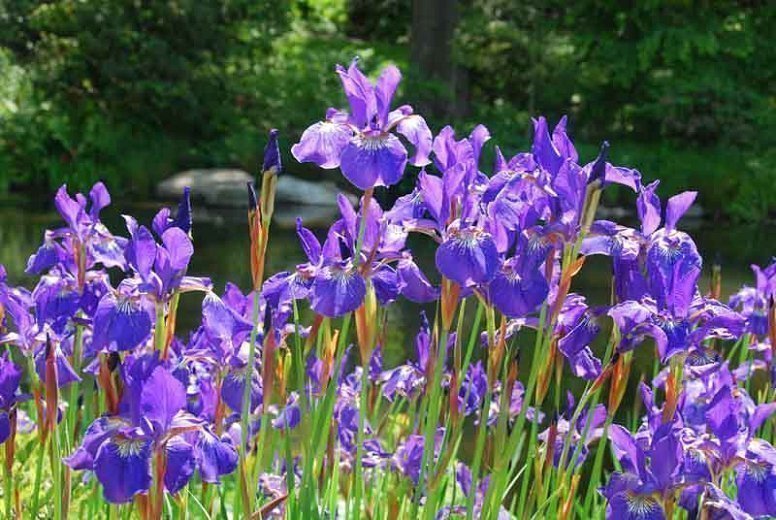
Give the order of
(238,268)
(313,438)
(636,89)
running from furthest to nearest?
1. (636,89)
2. (238,268)
3. (313,438)

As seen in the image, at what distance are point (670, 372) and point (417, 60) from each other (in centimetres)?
1574

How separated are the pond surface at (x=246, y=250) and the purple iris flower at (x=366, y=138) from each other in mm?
4880

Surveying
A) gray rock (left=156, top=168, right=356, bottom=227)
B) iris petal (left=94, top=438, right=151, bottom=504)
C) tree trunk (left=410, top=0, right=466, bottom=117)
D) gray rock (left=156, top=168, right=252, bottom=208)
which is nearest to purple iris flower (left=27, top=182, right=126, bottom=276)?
iris petal (left=94, top=438, right=151, bottom=504)

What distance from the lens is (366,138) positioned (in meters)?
1.68

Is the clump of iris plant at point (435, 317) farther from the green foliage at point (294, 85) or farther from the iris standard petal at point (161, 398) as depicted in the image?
the green foliage at point (294, 85)

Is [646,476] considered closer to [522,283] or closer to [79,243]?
[522,283]

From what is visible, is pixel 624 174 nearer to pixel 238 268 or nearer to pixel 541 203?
pixel 541 203

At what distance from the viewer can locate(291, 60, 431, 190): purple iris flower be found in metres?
1.65

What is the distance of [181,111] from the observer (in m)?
16.6

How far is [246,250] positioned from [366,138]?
906 cm

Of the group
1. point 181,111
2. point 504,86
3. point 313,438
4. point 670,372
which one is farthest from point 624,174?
point 504,86

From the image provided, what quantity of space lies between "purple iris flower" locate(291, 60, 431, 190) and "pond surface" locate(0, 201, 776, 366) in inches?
192

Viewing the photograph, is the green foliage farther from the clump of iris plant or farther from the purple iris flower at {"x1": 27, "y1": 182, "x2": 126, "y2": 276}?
the clump of iris plant

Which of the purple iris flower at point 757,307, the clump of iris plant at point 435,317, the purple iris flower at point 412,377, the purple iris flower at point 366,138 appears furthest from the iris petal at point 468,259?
the purple iris flower at point 757,307
